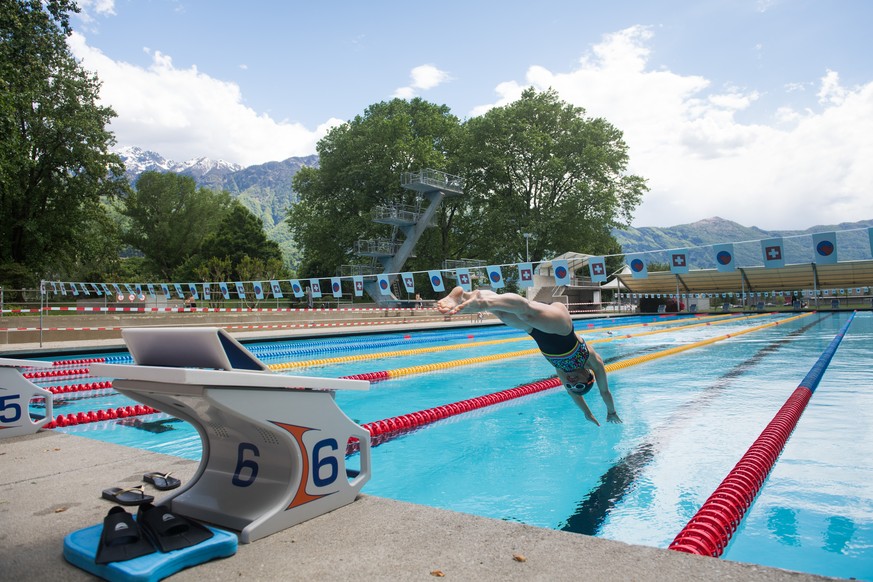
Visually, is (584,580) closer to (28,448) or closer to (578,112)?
(28,448)

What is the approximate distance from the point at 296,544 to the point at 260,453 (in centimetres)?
43

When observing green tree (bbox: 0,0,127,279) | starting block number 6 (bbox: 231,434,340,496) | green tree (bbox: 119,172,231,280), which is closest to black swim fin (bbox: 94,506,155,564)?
starting block number 6 (bbox: 231,434,340,496)

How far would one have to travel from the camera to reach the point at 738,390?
7848 millimetres

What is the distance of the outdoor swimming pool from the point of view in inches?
134

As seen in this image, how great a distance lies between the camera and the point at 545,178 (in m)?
34.2

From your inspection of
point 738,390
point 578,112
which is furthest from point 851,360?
point 578,112

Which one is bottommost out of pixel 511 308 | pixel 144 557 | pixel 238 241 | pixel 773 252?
pixel 144 557

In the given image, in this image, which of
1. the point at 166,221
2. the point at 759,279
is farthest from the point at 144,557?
the point at 166,221

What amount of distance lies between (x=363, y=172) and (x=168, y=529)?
3283cm

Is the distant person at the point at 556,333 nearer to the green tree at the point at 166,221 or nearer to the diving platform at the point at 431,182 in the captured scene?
the diving platform at the point at 431,182

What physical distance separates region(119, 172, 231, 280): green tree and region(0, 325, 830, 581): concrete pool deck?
43907 mm

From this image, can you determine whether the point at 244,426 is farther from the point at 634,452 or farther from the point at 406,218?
the point at 406,218

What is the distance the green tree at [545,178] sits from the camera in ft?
107

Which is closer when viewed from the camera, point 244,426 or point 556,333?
point 244,426
